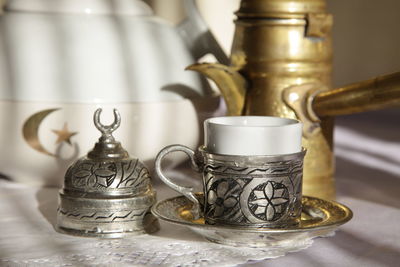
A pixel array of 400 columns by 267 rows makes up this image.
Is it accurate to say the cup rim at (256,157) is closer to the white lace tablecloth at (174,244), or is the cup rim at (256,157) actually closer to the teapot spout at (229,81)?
the white lace tablecloth at (174,244)

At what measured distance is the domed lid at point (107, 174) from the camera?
0.58 meters

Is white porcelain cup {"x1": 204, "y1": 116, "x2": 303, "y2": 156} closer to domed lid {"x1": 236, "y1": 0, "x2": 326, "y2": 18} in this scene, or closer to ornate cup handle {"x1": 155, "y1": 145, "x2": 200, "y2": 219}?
ornate cup handle {"x1": 155, "y1": 145, "x2": 200, "y2": 219}

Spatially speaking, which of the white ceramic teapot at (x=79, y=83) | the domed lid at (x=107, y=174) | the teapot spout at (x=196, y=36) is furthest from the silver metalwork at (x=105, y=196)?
the teapot spout at (x=196, y=36)

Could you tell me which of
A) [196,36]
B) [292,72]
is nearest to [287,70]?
[292,72]

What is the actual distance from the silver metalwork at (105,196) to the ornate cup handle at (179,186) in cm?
3

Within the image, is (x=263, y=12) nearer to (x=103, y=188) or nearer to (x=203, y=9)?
(x=103, y=188)

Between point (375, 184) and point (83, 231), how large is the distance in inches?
14.3

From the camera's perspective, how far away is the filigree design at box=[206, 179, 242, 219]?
0.55 m

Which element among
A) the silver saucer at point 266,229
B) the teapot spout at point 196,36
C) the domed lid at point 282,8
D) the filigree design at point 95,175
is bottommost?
the silver saucer at point 266,229

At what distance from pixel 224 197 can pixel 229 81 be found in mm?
208

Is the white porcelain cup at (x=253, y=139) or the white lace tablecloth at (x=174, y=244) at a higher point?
the white porcelain cup at (x=253, y=139)

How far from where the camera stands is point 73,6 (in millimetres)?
747

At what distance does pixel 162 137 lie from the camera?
755mm

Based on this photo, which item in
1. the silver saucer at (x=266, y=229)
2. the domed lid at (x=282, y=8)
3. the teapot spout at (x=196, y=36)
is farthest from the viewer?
the teapot spout at (x=196, y=36)
